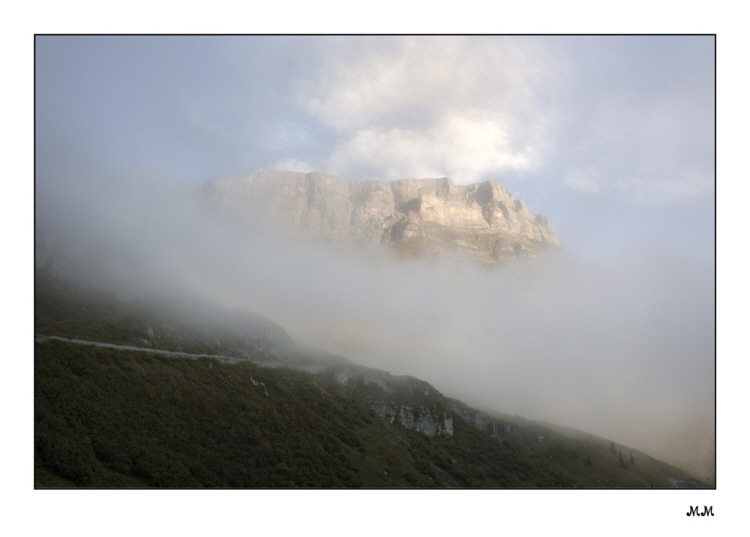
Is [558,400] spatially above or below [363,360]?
below

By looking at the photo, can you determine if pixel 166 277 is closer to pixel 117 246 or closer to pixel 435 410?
pixel 117 246

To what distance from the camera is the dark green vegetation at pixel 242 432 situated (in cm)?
1972

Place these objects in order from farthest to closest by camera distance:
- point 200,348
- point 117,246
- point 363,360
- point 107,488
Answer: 1. point 363,360
2. point 117,246
3. point 200,348
4. point 107,488

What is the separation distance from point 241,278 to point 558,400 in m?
112

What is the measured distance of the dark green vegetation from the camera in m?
19.7

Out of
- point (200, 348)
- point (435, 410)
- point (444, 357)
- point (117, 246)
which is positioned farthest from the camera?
point (444, 357)

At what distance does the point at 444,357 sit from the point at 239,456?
13276 centimetres

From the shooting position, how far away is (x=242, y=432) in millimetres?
26484

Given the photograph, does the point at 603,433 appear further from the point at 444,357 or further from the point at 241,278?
the point at 241,278

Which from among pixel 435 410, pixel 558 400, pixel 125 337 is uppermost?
pixel 125 337

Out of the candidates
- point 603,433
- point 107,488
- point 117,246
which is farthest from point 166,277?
point 603,433

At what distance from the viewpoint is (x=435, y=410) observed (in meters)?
53.9

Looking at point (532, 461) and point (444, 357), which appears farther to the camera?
point (444, 357)

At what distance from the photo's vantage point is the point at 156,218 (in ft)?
371
